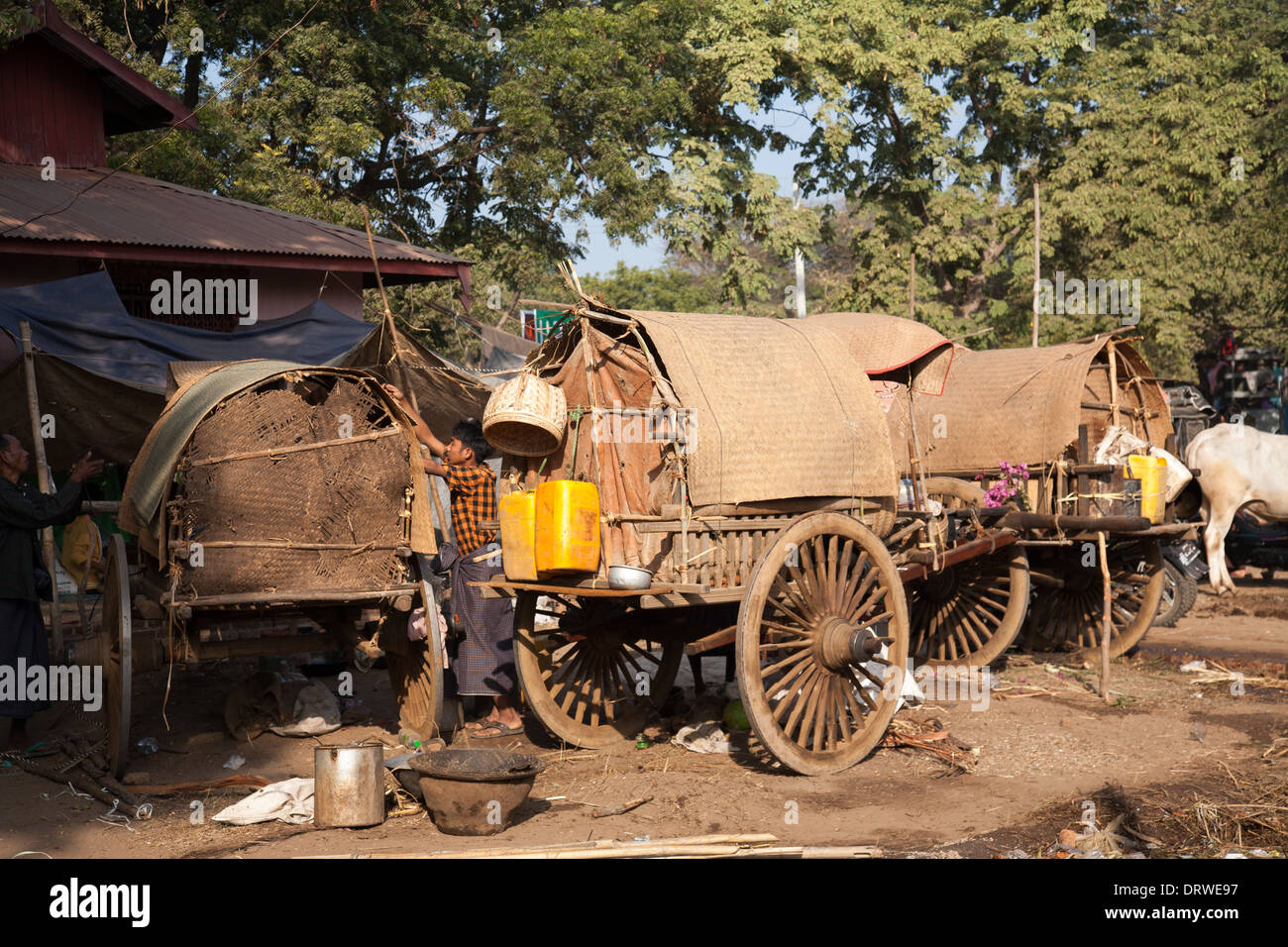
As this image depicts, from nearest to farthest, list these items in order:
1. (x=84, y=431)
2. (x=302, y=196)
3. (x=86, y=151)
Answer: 1. (x=84, y=431)
2. (x=86, y=151)
3. (x=302, y=196)

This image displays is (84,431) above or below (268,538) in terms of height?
above

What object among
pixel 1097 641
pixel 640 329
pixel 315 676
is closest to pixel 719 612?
pixel 640 329

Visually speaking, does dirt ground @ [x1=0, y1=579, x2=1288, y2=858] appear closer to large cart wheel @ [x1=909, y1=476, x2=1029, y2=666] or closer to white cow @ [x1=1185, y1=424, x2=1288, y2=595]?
large cart wheel @ [x1=909, y1=476, x2=1029, y2=666]

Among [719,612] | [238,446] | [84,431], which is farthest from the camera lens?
[84,431]

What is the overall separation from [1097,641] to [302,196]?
1263cm

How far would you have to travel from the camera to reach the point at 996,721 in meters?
8.60

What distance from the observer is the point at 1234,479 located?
1452 centimetres

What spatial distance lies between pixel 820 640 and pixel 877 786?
0.90m

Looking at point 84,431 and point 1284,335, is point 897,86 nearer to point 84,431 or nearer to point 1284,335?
point 1284,335

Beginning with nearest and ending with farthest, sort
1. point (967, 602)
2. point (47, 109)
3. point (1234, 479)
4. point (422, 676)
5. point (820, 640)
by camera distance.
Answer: point (820, 640), point (422, 676), point (967, 602), point (1234, 479), point (47, 109)

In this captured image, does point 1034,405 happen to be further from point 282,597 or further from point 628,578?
point 282,597

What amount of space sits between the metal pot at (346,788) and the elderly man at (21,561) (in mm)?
2544

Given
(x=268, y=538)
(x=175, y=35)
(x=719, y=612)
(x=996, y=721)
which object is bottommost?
(x=996, y=721)

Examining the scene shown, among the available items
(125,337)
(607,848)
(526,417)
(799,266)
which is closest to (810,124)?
(799,266)
